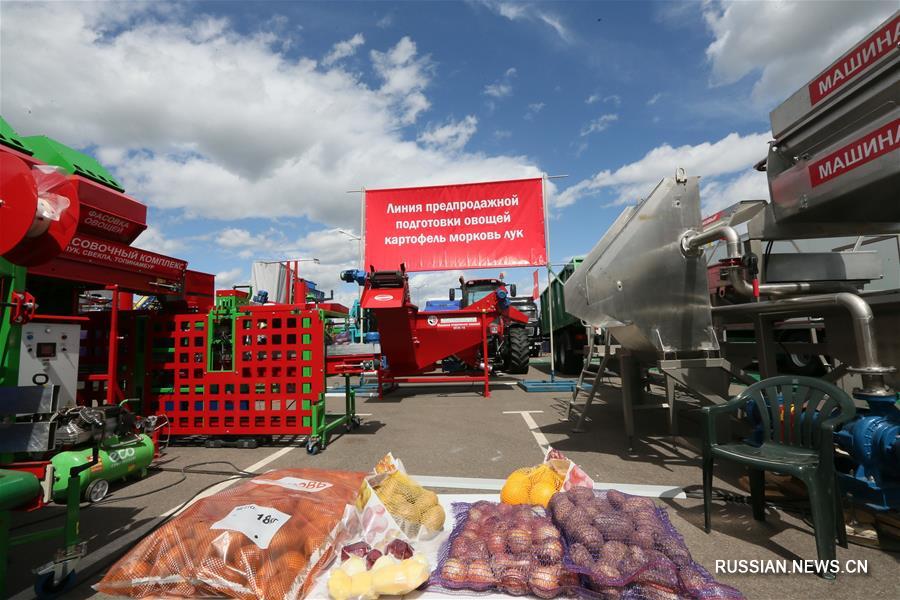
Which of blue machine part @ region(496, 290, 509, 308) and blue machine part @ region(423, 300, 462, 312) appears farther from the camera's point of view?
blue machine part @ region(423, 300, 462, 312)

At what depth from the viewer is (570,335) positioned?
1252 cm

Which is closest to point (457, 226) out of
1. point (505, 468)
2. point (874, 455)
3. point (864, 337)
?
point (505, 468)

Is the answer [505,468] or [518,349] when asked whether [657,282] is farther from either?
[518,349]

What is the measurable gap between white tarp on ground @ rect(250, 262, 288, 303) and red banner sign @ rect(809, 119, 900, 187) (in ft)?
46.4

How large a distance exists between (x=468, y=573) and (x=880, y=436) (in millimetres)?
2583

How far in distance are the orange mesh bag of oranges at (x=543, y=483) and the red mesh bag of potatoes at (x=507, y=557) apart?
313mm

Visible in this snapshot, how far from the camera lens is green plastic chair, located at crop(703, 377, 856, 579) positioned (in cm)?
228

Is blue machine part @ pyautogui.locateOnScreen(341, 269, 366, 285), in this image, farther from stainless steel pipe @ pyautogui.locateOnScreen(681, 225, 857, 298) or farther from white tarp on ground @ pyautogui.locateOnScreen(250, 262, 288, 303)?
white tarp on ground @ pyautogui.locateOnScreen(250, 262, 288, 303)

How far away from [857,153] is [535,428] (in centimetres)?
432

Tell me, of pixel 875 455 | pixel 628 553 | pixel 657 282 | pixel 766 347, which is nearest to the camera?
pixel 628 553

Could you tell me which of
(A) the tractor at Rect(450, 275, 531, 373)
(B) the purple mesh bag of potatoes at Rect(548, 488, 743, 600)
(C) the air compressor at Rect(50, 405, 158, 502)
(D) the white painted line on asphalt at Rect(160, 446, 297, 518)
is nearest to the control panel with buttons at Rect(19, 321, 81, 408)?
(C) the air compressor at Rect(50, 405, 158, 502)

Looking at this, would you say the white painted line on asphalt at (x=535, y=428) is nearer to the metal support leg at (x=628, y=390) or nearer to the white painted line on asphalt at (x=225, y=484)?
the metal support leg at (x=628, y=390)

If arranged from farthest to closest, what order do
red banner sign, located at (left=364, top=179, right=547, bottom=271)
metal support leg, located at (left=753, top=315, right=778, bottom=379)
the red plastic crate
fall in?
red banner sign, located at (left=364, top=179, right=547, bottom=271) < the red plastic crate < metal support leg, located at (left=753, top=315, right=778, bottom=379)

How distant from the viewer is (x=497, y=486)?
3662 millimetres
